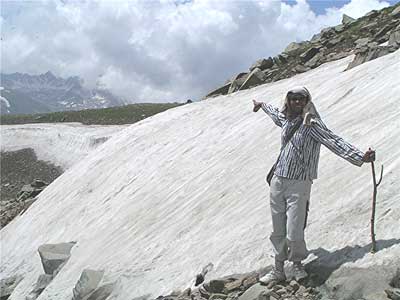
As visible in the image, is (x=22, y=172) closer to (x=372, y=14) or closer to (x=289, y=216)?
(x=372, y=14)

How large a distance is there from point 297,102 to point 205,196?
6946 millimetres

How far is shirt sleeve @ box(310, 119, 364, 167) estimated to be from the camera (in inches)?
325

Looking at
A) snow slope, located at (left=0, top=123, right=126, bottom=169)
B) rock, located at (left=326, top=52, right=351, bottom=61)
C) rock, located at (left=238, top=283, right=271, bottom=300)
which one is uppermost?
snow slope, located at (left=0, top=123, right=126, bottom=169)

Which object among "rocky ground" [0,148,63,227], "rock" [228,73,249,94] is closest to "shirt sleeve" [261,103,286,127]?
"rock" [228,73,249,94]

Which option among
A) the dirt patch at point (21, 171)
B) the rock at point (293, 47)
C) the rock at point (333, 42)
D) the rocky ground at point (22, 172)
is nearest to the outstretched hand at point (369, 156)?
the rock at point (333, 42)

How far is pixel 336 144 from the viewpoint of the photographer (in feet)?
27.5

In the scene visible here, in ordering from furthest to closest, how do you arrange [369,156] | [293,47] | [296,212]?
[293,47] < [296,212] < [369,156]

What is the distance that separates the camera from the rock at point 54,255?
1583cm

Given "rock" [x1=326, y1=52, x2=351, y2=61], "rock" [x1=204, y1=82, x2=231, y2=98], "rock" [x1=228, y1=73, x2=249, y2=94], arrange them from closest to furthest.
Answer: "rock" [x1=326, y1=52, x2=351, y2=61] → "rock" [x1=228, y1=73, x2=249, y2=94] → "rock" [x1=204, y1=82, x2=231, y2=98]

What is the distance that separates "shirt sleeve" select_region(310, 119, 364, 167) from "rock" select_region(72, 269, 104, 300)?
672 cm

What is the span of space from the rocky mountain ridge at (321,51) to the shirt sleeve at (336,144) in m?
15.4

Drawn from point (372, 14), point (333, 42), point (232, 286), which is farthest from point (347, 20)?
point (232, 286)

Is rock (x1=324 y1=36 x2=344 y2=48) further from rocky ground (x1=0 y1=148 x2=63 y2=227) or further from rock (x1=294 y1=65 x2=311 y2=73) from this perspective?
rocky ground (x1=0 y1=148 x2=63 y2=227)

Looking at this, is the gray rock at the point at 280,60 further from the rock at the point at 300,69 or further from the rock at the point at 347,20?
the rock at the point at 347,20
